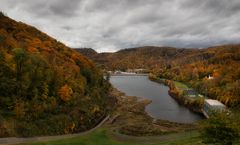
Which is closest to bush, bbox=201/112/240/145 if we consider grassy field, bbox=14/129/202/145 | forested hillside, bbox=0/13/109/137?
grassy field, bbox=14/129/202/145

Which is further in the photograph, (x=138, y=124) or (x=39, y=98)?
(x=138, y=124)

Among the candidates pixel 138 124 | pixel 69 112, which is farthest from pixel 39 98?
pixel 138 124

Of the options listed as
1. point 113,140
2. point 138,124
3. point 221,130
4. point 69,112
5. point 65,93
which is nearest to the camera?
point 221,130

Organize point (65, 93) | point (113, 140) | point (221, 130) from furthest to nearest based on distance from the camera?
point (65, 93)
point (113, 140)
point (221, 130)

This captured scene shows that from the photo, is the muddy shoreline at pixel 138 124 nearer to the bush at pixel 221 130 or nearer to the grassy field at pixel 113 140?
the grassy field at pixel 113 140

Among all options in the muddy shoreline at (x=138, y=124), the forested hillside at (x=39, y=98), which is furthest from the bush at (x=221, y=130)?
the forested hillside at (x=39, y=98)

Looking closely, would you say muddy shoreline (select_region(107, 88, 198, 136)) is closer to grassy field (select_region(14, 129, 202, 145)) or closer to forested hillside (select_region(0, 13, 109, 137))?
grassy field (select_region(14, 129, 202, 145))

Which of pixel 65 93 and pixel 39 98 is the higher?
pixel 65 93

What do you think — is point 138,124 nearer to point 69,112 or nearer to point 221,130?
point 69,112

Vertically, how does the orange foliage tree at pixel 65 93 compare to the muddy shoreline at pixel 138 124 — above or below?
above

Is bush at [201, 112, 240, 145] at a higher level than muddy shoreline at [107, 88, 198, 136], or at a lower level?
higher

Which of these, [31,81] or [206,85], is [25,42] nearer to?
[31,81]
